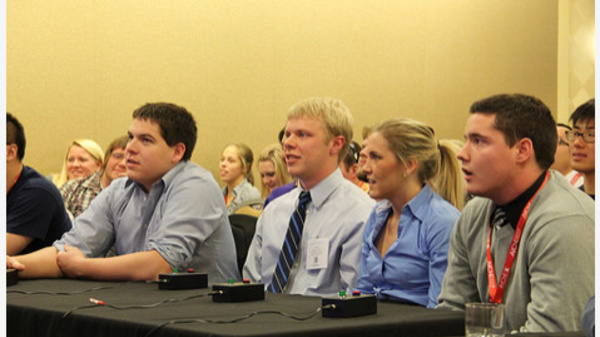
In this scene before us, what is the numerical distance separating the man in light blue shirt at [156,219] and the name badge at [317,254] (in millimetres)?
499

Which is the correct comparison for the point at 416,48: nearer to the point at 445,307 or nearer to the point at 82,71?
the point at 82,71

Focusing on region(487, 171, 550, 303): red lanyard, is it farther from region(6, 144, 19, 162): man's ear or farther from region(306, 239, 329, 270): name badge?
A: region(6, 144, 19, 162): man's ear

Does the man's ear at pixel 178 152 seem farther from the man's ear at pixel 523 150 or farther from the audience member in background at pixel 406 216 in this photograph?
the man's ear at pixel 523 150

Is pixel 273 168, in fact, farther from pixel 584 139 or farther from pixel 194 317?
pixel 194 317

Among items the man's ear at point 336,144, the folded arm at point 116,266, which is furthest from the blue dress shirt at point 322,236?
the folded arm at point 116,266

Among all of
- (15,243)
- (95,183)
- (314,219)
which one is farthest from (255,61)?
(314,219)

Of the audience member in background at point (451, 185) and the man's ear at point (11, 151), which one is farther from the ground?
the man's ear at point (11, 151)

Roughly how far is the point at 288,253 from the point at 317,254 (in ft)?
0.45

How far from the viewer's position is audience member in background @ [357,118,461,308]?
2.79 meters

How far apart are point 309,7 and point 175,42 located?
1.51 m

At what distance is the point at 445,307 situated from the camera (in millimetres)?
2473

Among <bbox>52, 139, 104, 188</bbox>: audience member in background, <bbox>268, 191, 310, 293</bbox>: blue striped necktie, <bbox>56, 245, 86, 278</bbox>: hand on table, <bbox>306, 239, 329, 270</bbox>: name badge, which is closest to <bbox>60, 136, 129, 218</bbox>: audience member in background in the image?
<bbox>52, 139, 104, 188</bbox>: audience member in background

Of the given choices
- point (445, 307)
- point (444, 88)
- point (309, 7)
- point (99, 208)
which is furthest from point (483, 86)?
point (445, 307)

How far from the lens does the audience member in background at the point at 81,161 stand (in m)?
6.84
